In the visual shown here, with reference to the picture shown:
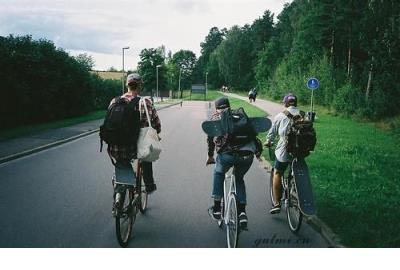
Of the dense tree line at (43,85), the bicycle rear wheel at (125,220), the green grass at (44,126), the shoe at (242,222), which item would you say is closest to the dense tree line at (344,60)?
the bicycle rear wheel at (125,220)

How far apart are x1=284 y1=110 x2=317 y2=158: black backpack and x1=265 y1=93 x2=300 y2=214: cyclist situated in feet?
0.38

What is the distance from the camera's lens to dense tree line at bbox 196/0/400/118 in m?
12.7

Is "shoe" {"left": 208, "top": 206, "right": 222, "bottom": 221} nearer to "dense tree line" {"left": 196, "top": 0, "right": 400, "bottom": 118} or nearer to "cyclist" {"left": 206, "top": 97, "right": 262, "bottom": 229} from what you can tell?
"cyclist" {"left": 206, "top": 97, "right": 262, "bottom": 229}

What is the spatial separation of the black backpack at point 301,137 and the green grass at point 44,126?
10.6m

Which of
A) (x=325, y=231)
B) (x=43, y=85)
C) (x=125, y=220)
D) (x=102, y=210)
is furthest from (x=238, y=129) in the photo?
(x=43, y=85)

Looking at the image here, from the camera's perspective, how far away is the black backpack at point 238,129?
15.3ft

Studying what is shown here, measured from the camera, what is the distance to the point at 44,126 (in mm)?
16672

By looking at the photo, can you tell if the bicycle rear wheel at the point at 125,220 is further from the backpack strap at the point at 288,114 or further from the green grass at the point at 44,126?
the green grass at the point at 44,126

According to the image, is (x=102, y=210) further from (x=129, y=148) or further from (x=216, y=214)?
(x=216, y=214)

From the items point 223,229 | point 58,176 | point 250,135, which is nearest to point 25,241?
point 223,229

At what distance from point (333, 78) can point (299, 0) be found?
71.6 ft


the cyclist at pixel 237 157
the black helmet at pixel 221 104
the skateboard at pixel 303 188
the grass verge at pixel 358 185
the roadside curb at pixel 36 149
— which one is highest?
the black helmet at pixel 221 104
